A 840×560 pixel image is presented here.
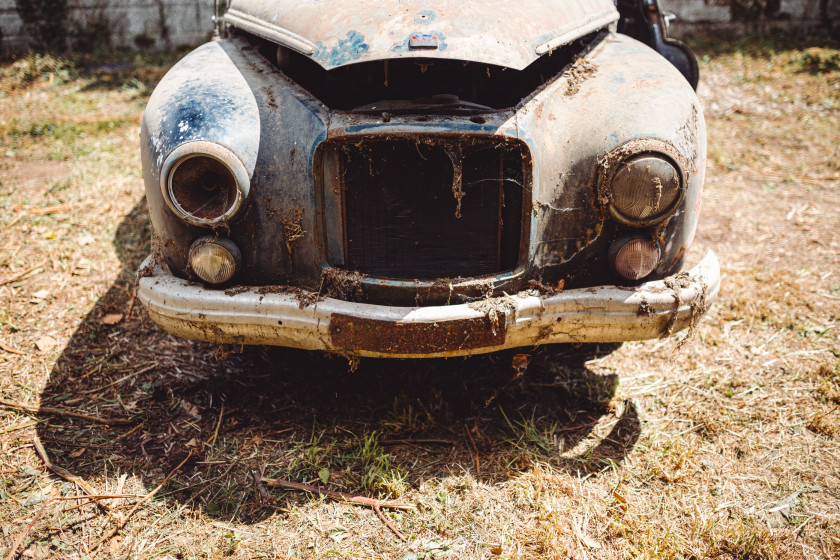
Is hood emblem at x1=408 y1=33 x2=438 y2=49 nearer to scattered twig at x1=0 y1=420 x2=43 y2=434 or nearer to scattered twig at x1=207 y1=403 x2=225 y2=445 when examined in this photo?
scattered twig at x1=207 y1=403 x2=225 y2=445

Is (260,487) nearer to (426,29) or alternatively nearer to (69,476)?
(69,476)

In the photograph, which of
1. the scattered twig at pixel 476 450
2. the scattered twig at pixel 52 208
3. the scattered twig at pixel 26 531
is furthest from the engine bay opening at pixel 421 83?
the scattered twig at pixel 52 208

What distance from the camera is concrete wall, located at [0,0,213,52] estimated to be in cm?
764

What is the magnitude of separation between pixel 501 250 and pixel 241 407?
4.21ft

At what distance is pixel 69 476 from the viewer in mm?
2180

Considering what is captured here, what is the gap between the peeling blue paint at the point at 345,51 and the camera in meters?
2.08

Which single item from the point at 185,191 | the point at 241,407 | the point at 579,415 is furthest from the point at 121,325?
the point at 579,415

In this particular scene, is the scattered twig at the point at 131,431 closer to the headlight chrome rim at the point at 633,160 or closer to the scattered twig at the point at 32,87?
the headlight chrome rim at the point at 633,160

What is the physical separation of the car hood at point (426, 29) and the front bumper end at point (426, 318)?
2.71 ft

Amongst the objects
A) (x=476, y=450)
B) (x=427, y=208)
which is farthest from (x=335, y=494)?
(x=427, y=208)

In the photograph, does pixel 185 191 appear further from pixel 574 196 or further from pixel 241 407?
pixel 574 196

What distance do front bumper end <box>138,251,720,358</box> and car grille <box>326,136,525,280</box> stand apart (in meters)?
0.20

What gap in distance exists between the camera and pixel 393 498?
2150 millimetres

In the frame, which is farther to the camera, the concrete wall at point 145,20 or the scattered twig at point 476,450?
the concrete wall at point 145,20
